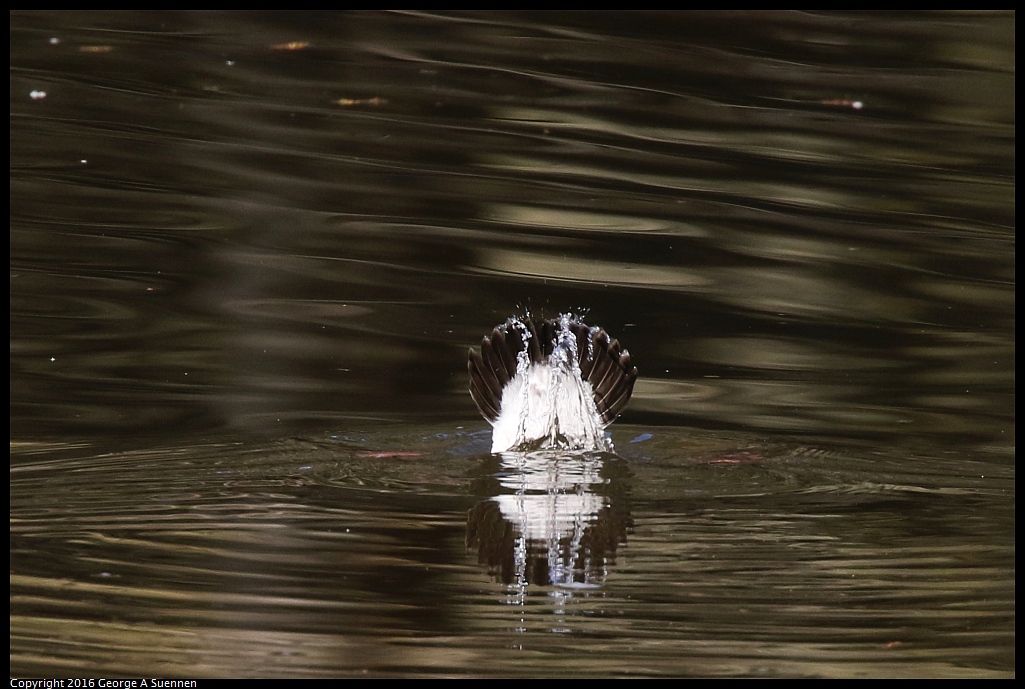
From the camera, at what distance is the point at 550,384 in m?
4.58

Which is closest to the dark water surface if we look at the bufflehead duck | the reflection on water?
the reflection on water

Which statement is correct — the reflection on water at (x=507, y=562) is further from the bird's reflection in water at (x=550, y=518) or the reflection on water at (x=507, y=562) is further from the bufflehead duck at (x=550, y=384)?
the bufflehead duck at (x=550, y=384)

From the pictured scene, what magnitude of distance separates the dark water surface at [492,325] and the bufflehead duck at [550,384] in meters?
0.13

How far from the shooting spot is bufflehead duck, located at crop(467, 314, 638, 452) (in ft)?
14.8

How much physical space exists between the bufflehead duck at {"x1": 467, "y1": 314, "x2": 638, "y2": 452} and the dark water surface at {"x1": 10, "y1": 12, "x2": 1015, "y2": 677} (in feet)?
0.41

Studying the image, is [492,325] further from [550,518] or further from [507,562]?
[507,562]

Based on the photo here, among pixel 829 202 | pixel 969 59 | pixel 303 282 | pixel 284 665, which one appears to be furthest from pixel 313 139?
pixel 284 665

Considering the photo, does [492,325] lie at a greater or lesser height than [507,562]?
greater

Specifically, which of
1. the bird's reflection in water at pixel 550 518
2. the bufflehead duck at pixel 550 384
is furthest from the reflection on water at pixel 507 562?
the bufflehead duck at pixel 550 384

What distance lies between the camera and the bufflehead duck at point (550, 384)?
177 inches

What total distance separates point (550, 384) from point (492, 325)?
113cm

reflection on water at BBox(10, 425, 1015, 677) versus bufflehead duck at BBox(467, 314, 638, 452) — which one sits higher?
bufflehead duck at BBox(467, 314, 638, 452)

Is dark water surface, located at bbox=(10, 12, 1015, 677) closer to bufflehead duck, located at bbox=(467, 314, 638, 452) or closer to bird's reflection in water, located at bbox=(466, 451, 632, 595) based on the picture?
bird's reflection in water, located at bbox=(466, 451, 632, 595)

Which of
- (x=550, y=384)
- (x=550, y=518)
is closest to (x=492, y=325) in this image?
(x=550, y=384)
